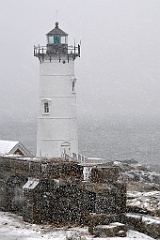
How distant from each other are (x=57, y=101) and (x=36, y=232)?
14.2 metres

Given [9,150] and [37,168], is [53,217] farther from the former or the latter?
[9,150]

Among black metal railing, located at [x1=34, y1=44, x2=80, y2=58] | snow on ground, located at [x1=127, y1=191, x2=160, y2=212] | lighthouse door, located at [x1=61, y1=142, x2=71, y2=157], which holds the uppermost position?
black metal railing, located at [x1=34, y1=44, x2=80, y2=58]

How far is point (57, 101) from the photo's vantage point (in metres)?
27.5

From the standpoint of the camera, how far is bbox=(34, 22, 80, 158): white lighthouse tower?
27.4 m

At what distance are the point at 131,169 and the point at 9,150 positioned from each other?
50.4 ft

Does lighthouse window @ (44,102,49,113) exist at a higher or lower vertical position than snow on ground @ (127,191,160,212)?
higher

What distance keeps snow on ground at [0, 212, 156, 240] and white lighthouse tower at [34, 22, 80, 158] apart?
39.5ft

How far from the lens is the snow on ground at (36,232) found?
42.6ft

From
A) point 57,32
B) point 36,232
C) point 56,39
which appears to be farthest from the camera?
point 56,39

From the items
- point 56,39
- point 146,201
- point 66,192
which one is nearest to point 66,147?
point 56,39

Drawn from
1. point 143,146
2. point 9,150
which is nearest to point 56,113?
point 9,150

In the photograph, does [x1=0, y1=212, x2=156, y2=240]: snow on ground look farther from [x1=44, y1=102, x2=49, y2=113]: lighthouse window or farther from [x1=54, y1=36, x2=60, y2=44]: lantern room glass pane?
[x1=54, y1=36, x2=60, y2=44]: lantern room glass pane

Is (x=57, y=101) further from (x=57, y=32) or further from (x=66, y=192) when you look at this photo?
(x=66, y=192)

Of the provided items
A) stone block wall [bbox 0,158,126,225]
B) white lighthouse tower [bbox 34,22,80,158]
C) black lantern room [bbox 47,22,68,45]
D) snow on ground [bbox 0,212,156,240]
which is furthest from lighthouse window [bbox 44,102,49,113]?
snow on ground [bbox 0,212,156,240]
